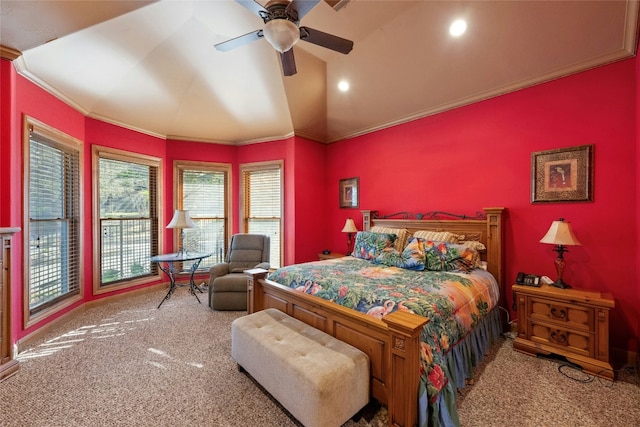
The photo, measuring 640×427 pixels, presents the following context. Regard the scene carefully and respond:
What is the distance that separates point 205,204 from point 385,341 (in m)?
4.36

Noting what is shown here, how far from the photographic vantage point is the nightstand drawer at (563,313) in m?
2.21

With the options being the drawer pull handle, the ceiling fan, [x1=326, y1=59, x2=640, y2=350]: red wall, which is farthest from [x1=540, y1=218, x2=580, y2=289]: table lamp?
the ceiling fan

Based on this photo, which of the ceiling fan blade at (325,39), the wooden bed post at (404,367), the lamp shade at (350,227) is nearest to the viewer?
the wooden bed post at (404,367)

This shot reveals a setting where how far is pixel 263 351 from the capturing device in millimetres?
1825

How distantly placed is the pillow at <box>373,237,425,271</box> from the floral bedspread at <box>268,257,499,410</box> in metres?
0.11

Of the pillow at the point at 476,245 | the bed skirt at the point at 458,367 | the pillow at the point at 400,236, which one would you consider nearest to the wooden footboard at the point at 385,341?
the bed skirt at the point at 458,367

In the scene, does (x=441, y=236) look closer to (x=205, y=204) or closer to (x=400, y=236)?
(x=400, y=236)

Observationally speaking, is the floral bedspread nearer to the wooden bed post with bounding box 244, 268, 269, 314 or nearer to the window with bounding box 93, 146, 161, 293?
the wooden bed post with bounding box 244, 268, 269, 314

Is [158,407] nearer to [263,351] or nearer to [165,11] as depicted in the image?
[263,351]

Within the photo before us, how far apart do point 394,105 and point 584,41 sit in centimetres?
194

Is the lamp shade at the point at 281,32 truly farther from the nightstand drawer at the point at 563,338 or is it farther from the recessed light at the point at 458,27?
the nightstand drawer at the point at 563,338

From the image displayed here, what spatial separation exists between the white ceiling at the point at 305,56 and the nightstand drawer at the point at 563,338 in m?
2.54

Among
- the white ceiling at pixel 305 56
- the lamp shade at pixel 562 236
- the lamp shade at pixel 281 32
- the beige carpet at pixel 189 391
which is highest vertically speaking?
the white ceiling at pixel 305 56

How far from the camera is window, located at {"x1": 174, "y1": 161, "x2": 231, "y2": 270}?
15.9ft
